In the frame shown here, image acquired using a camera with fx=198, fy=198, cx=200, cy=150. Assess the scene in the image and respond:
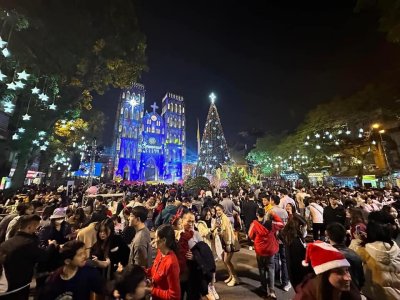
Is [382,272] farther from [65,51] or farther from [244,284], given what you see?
[65,51]

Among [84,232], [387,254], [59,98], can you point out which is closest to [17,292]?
[84,232]

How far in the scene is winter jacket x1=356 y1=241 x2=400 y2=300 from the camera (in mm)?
2693

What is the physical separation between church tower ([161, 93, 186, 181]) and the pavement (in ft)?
190

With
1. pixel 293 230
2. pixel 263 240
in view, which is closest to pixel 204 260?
pixel 293 230

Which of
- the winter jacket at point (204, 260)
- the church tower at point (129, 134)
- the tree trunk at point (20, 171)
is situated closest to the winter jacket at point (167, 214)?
the winter jacket at point (204, 260)

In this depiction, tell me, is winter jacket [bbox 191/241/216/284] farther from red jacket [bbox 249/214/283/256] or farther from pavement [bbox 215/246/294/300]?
pavement [bbox 215/246/294/300]

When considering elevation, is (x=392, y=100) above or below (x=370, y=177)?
above

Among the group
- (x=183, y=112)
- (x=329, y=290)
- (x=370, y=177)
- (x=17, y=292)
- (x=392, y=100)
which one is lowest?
(x=17, y=292)

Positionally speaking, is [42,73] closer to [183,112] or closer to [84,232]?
[84,232]

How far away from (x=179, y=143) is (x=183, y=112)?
1326 cm

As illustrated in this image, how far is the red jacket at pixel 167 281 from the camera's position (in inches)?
91.7

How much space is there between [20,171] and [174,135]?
5919 cm

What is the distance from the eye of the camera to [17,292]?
2.80 meters

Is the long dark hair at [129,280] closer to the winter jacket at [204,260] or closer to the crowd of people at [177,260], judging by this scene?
the crowd of people at [177,260]
